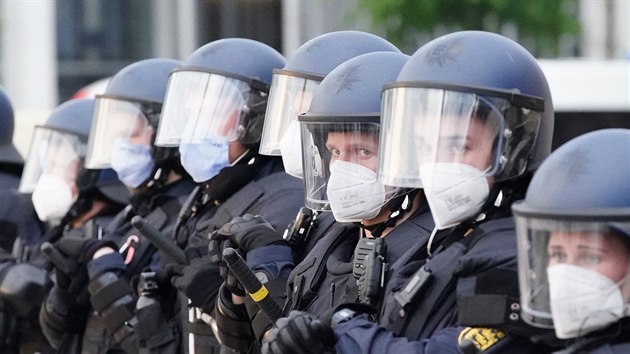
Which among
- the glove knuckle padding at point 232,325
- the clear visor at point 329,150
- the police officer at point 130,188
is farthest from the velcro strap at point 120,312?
the clear visor at point 329,150

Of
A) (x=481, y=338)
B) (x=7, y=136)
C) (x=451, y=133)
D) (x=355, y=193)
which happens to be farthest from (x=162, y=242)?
(x=7, y=136)

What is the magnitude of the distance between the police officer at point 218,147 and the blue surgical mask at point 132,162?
49 cm

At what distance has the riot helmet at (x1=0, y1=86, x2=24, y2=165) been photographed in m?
6.82

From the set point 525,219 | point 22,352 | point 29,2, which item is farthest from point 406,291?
point 29,2

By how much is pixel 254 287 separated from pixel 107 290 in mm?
1506

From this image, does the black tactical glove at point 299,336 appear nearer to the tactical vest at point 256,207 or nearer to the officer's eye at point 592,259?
the officer's eye at point 592,259

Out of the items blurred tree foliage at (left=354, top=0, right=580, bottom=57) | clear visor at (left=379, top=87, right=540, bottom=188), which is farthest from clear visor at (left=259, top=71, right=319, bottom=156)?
blurred tree foliage at (left=354, top=0, right=580, bottom=57)

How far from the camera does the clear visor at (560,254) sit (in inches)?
112

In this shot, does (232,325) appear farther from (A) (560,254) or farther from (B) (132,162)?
(A) (560,254)

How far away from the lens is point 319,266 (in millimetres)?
3848

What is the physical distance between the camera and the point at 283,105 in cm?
449

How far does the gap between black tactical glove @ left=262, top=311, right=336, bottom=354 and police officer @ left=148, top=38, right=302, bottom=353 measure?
1282 mm

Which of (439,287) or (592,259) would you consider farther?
(439,287)

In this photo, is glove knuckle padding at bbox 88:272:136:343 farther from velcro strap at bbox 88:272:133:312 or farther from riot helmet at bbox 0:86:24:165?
riot helmet at bbox 0:86:24:165
